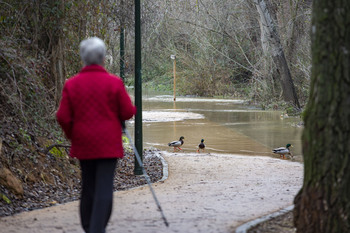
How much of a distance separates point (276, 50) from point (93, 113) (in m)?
23.1

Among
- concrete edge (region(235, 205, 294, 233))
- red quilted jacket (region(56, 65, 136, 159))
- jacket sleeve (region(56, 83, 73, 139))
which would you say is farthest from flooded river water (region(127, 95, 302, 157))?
jacket sleeve (region(56, 83, 73, 139))

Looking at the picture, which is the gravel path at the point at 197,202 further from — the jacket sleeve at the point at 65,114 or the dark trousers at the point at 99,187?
the jacket sleeve at the point at 65,114

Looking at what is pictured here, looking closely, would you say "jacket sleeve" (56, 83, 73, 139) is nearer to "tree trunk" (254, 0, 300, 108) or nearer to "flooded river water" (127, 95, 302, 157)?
"flooded river water" (127, 95, 302, 157)

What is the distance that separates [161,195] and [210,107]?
911 inches

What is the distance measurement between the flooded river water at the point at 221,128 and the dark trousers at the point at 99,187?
11084mm

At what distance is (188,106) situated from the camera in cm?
3300

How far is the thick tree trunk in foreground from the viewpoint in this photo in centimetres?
533

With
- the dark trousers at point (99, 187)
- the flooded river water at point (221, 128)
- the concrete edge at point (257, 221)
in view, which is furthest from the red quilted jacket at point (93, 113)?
the flooded river water at point (221, 128)

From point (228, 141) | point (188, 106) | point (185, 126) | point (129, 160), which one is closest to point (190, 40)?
point (188, 106)

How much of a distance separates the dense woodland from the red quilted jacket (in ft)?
13.5

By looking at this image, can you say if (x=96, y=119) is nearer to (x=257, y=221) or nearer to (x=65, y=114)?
(x=65, y=114)

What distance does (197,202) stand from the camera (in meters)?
8.62

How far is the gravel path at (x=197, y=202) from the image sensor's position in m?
6.90

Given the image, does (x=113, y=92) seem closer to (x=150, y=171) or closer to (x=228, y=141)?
(x=150, y=171)
